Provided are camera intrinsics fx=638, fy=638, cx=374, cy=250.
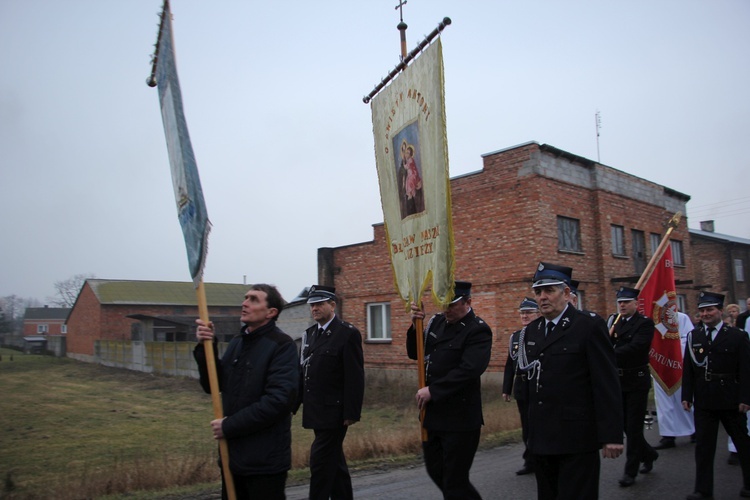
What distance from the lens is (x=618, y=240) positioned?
74.9 ft

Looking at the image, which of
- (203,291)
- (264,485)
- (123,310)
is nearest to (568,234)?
(203,291)

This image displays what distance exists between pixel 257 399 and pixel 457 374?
1713mm

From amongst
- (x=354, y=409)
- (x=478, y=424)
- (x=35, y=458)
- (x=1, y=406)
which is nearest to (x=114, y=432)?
(x=35, y=458)

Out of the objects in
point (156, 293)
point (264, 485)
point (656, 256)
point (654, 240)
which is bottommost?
point (264, 485)

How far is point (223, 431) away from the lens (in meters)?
3.71

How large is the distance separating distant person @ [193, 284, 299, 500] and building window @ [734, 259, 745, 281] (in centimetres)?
4465

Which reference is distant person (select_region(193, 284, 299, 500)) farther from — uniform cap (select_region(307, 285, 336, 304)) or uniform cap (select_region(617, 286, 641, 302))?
uniform cap (select_region(617, 286, 641, 302))

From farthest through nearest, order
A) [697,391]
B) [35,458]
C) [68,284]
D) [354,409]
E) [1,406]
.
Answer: [68,284]
[1,406]
[35,458]
[697,391]
[354,409]

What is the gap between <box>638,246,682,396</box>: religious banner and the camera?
929 centimetres

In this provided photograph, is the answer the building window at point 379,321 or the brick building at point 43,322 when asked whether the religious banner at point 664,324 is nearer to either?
the building window at point 379,321

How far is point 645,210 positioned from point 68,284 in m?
90.7

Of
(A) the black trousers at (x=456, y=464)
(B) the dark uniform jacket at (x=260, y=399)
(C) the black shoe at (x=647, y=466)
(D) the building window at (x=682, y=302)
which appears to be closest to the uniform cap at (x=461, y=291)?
(A) the black trousers at (x=456, y=464)

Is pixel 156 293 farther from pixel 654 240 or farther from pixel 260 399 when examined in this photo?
pixel 260 399

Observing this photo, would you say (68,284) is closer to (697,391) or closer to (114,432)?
(114,432)
